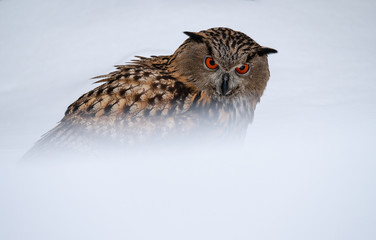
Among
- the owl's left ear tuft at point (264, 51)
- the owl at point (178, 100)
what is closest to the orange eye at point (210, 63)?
the owl at point (178, 100)

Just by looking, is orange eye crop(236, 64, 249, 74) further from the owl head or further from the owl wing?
the owl wing

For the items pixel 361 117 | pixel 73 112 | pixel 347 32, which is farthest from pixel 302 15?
pixel 73 112

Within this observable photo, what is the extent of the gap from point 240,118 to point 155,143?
1.01 ft

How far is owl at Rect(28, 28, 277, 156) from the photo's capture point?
859 mm

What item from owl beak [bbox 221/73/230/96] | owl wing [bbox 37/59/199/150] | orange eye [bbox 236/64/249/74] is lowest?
owl wing [bbox 37/59/199/150]

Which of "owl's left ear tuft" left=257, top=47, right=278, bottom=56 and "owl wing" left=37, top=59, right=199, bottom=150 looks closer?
"owl wing" left=37, top=59, right=199, bottom=150

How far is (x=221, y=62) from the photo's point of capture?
0.92m

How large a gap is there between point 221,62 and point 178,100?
16cm

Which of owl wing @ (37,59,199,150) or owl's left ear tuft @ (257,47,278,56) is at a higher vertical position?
owl's left ear tuft @ (257,47,278,56)

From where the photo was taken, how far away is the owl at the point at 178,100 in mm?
859

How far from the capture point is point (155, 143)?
850 millimetres

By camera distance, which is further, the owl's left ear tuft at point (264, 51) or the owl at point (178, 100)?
the owl's left ear tuft at point (264, 51)

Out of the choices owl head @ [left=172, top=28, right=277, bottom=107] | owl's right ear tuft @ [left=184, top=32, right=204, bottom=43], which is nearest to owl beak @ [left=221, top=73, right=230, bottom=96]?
owl head @ [left=172, top=28, right=277, bottom=107]

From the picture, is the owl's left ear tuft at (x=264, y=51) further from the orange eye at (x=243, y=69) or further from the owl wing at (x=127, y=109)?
the owl wing at (x=127, y=109)
